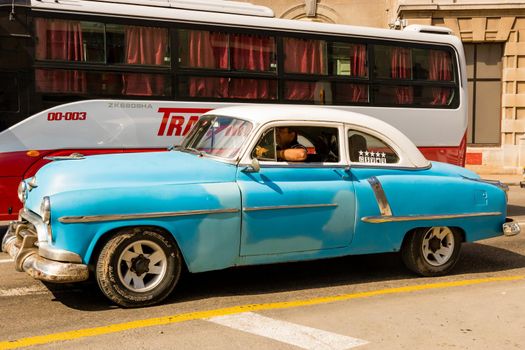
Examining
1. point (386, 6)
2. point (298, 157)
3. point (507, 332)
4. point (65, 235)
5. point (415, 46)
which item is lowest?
point (507, 332)

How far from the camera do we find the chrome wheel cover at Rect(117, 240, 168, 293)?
18.6 feet

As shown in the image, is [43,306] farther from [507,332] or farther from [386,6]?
[386,6]

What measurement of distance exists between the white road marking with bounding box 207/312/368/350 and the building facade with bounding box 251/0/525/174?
1936 centimetres

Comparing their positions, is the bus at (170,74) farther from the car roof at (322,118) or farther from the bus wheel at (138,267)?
the bus wheel at (138,267)

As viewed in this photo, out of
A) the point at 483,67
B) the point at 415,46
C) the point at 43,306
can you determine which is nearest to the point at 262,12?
the point at 415,46

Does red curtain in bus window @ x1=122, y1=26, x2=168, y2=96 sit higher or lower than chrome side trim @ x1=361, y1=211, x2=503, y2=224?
higher

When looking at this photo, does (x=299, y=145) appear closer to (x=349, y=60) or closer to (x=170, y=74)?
(x=170, y=74)

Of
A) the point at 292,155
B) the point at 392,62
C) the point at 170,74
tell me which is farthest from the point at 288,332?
the point at 392,62

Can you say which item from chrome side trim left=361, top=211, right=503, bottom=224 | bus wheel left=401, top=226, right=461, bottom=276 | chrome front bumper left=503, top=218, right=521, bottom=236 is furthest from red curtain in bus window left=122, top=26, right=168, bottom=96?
chrome front bumper left=503, top=218, right=521, bottom=236

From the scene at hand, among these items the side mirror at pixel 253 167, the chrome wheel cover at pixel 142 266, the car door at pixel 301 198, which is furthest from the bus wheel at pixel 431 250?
the chrome wheel cover at pixel 142 266

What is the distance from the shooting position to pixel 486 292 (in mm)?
6445

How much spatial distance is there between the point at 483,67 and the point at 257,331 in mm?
20651

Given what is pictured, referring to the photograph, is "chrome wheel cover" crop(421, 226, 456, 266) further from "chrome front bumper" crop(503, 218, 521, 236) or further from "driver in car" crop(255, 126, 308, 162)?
"driver in car" crop(255, 126, 308, 162)

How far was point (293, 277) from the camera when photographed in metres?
6.98
